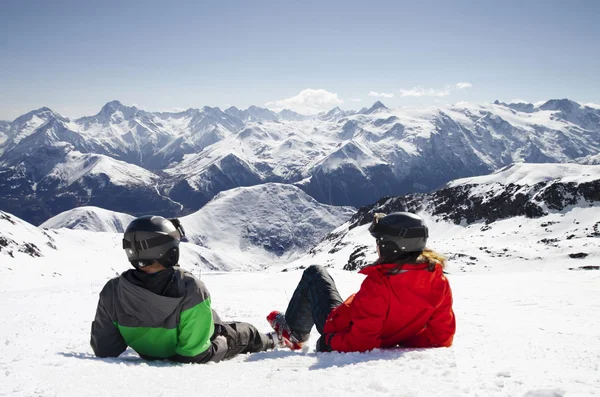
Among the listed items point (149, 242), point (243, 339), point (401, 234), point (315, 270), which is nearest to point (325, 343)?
point (315, 270)

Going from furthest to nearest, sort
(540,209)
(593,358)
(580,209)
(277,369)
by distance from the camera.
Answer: (540,209)
(580,209)
(593,358)
(277,369)

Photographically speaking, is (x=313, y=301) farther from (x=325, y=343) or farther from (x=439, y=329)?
(x=439, y=329)

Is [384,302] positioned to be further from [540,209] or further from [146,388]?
[540,209]

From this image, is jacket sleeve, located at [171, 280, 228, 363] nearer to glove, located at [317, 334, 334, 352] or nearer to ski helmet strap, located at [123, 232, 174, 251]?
ski helmet strap, located at [123, 232, 174, 251]

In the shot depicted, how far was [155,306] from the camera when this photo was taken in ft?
19.5

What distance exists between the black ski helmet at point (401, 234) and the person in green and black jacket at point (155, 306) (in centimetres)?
290

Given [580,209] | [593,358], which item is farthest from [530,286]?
[580,209]

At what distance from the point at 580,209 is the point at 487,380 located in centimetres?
9384

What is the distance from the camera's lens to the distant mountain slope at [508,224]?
160 feet

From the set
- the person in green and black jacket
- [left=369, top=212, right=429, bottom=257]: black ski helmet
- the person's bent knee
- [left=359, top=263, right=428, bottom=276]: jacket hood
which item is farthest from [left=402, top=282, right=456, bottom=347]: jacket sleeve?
the person in green and black jacket

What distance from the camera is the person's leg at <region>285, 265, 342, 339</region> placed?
716cm

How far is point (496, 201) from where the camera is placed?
102688 millimetres

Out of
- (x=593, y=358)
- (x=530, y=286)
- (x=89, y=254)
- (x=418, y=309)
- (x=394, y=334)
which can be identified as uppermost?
(x=418, y=309)

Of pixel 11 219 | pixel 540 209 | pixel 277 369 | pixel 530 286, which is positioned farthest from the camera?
pixel 11 219
